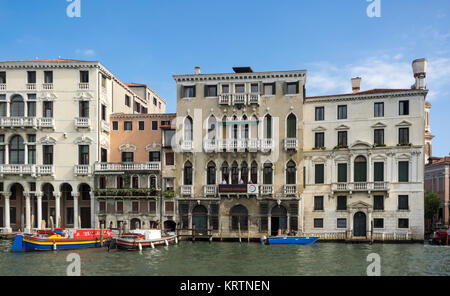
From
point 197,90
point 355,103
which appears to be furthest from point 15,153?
point 355,103

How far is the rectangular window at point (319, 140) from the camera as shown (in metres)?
35.2

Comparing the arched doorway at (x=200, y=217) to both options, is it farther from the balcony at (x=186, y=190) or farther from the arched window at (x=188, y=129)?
the arched window at (x=188, y=129)

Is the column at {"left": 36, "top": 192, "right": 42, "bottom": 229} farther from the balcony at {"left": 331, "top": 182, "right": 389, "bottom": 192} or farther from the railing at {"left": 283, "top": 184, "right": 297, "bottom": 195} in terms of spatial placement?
the balcony at {"left": 331, "top": 182, "right": 389, "bottom": 192}

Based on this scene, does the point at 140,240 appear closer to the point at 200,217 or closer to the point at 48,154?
the point at 200,217

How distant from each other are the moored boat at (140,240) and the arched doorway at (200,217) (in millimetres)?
3659

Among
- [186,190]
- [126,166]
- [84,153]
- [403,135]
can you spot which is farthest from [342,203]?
[84,153]

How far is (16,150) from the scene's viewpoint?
37.4 m

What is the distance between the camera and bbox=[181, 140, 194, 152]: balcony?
35750 millimetres

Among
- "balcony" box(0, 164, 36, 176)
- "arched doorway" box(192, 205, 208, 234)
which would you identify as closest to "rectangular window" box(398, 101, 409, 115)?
"arched doorway" box(192, 205, 208, 234)

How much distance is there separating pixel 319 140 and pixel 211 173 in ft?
29.8

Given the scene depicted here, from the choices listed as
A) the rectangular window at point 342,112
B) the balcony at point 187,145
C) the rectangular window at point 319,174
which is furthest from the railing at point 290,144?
the balcony at point 187,145
